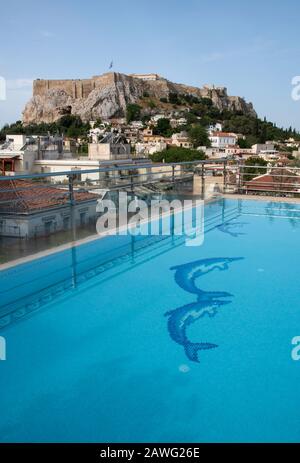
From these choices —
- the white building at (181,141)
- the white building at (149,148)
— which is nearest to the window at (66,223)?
the white building at (149,148)

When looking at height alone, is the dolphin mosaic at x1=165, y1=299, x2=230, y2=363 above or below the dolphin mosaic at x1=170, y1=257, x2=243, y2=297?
below

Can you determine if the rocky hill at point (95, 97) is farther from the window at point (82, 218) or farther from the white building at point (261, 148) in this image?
the window at point (82, 218)

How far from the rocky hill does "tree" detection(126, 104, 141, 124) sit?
120 cm

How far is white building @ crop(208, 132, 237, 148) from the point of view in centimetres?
6372

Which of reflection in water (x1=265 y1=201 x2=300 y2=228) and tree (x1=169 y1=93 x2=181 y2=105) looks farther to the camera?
tree (x1=169 y1=93 x2=181 y2=105)

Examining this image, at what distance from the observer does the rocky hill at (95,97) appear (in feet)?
236

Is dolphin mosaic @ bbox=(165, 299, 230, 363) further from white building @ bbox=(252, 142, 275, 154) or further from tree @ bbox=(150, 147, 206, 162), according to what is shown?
white building @ bbox=(252, 142, 275, 154)

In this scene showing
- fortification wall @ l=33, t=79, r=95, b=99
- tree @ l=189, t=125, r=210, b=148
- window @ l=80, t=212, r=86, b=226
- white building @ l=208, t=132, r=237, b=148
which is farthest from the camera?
fortification wall @ l=33, t=79, r=95, b=99

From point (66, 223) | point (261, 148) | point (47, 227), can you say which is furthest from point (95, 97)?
point (47, 227)

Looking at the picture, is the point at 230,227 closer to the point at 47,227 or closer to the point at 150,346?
the point at 47,227

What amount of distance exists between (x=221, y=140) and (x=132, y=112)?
59.9ft

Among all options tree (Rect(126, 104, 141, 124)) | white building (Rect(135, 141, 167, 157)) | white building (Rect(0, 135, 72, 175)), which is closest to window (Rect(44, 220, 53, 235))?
white building (Rect(0, 135, 72, 175))

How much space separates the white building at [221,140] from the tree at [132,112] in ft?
49.7
